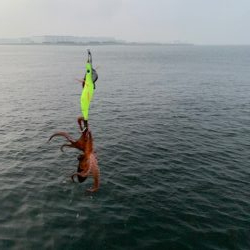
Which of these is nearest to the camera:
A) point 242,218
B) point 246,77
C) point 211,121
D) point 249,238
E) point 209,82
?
point 249,238

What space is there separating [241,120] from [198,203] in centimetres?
2410

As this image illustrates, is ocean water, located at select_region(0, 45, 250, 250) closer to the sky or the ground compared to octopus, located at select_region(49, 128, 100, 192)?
closer to the ground

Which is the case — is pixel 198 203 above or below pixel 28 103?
above

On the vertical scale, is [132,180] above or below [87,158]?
below

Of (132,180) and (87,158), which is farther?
(132,180)

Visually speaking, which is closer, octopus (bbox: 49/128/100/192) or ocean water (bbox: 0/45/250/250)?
octopus (bbox: 49/128/100/192)

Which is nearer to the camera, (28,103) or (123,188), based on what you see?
(123,188)

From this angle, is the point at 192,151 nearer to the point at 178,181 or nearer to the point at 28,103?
the point at 178,181

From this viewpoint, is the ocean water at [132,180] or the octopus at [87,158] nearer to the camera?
the octopus at [87,158]

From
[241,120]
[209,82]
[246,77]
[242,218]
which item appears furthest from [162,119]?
[246,77]

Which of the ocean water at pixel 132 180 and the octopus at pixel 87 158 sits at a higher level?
the octopus at pixel 87 158

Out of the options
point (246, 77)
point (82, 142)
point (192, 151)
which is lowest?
point (246, 77)

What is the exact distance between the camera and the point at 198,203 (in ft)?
70.0

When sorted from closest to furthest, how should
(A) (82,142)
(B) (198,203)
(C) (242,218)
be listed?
(A) (82,142) < (C) (242,218) < (B) (198,203)
